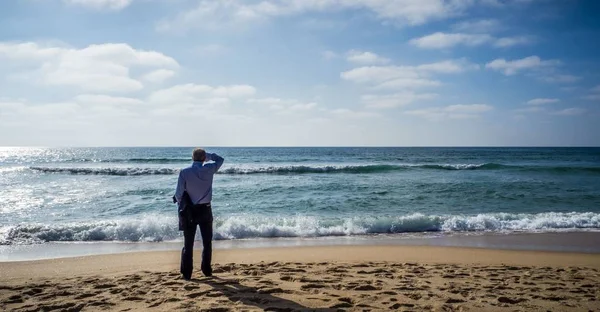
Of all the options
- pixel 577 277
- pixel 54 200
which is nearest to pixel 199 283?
pixel 577 277

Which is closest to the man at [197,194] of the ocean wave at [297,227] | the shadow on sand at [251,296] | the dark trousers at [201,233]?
the dark trousers at [201,233]

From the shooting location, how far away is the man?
15.3 feet

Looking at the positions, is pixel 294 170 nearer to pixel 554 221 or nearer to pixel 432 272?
pixel 554 221

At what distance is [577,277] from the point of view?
5020mm

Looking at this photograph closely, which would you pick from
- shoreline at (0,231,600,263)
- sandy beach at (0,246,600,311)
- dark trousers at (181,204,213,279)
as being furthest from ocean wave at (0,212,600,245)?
dark trousers at (181,204,213,279)

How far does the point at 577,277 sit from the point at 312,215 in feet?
22.5

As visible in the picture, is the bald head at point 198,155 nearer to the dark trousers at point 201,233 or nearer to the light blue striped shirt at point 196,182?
the light blue striped shirt at point 196,182

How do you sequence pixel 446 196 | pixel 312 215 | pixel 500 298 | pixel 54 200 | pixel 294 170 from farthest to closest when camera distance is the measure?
pixel 294 170
pixel 446 196
pixel 54 200
pixel 312 215
pixel 500 298

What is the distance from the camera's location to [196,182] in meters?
4.68

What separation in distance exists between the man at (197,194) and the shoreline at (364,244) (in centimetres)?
269

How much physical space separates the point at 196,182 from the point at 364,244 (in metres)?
4.36

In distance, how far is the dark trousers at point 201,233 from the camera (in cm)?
475

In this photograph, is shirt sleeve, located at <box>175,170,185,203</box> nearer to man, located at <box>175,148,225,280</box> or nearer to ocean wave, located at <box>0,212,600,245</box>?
man, located at <box>175,148,225,280</box>

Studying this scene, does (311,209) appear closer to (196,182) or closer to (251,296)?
(196,182)
